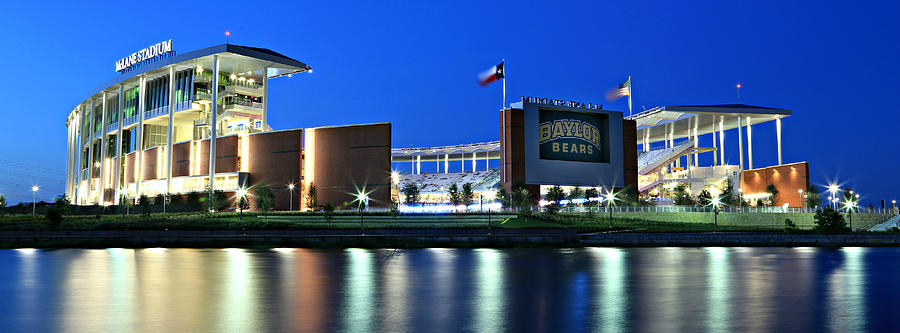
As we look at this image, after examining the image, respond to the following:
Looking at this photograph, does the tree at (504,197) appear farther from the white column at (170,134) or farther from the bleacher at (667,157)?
the white column at (170,134)

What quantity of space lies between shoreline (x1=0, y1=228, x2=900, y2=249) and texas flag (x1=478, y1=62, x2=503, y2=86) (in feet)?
130

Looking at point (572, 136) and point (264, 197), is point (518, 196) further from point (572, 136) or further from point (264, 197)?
point (264, 197)

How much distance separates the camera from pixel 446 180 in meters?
145

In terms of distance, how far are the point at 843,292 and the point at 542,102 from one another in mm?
78445

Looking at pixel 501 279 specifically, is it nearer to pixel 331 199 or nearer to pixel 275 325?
pixel 275 325

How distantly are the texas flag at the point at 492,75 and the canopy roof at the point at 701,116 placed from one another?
30902 mm

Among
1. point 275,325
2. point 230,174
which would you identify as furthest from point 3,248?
point 230,174

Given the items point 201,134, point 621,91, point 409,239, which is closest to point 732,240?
point 409,239

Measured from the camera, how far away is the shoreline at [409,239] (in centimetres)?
4153

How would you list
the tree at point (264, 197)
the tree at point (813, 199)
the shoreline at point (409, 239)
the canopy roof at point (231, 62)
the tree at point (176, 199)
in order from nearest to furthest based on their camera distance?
the shoreline at point (409, 239) → the tree at point (264, 197) → the tree at point (813, 199) → the tree at point (176, 199) → the canopy roof at point (231, 62)

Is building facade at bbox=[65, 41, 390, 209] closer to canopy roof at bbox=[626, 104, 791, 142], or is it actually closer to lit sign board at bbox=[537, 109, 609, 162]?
lit sign board at bbox=[537, 109, 609, 162]

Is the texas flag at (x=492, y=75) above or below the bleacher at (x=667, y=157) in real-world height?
above

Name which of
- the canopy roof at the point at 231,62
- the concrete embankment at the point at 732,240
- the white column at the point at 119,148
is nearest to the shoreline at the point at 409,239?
the concrete embankment at the point at 732,240

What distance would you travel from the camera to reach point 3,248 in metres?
40.8
